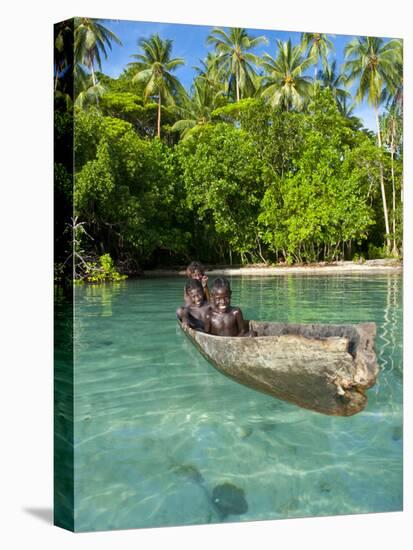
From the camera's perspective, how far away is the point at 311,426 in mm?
5305

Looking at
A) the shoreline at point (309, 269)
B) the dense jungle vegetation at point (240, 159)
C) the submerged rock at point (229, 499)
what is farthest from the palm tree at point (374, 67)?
the submerged rock at point (229, 499)

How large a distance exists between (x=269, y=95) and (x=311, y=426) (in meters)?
3.18

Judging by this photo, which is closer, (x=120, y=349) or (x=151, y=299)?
(x=120, y=349)

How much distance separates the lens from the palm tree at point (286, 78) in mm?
5777

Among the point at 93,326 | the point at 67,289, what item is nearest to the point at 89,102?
the point at 67,289

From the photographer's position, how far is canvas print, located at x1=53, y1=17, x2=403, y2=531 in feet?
15.8

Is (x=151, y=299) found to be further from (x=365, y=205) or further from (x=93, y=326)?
(x=365, y=205)

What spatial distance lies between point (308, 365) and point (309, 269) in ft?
7.44

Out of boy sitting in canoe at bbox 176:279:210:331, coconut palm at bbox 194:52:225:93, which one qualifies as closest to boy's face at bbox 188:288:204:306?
boy sitting in canoe at bbox 176:279:210:331

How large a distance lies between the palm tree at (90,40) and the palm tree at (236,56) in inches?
33.9

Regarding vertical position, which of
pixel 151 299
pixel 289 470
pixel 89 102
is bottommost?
pixel 289 470

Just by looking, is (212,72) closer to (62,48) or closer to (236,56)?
(236,56)

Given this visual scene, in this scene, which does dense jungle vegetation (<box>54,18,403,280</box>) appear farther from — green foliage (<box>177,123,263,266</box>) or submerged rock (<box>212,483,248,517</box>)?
submerged rock (<box>212,483,248,517</box>)

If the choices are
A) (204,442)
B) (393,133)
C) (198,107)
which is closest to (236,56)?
(198,107)
